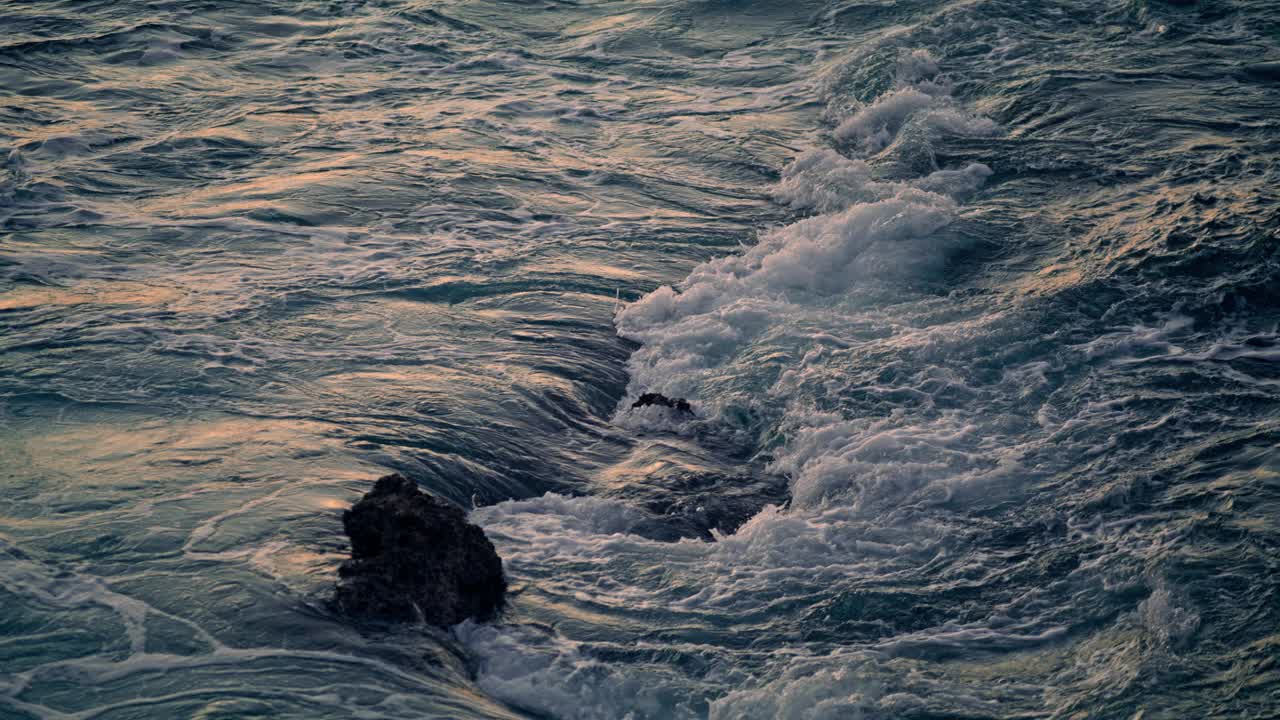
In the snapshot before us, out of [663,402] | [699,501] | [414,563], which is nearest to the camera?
[414,563]

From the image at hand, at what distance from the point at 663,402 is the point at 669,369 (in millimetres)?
612

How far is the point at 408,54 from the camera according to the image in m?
16.2

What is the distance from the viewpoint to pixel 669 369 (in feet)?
28.5

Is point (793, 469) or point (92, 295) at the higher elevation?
point (92, 295)

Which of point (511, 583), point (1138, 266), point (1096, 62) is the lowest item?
point (511, 583)

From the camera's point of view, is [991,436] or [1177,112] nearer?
[991,436]

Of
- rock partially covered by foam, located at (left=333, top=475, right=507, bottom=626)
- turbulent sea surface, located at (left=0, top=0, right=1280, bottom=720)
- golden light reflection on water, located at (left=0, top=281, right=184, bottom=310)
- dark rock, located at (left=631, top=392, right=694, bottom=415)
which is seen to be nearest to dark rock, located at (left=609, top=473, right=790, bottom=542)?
turbulent sea surface, located at (left=0, top=0, right=1280, bottom=720)

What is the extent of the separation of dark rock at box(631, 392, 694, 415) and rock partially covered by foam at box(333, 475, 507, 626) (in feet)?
8.06

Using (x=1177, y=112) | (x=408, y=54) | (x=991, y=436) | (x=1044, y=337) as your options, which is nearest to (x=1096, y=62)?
(x=1177, y=112)

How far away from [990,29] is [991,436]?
9063 millimetres

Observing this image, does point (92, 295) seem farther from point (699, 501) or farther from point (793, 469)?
point (793, 469)

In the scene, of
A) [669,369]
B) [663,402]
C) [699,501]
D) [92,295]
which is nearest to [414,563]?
[699,501]

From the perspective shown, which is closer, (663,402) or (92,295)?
(663,402)

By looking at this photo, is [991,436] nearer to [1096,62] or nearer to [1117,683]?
[1117,683]
